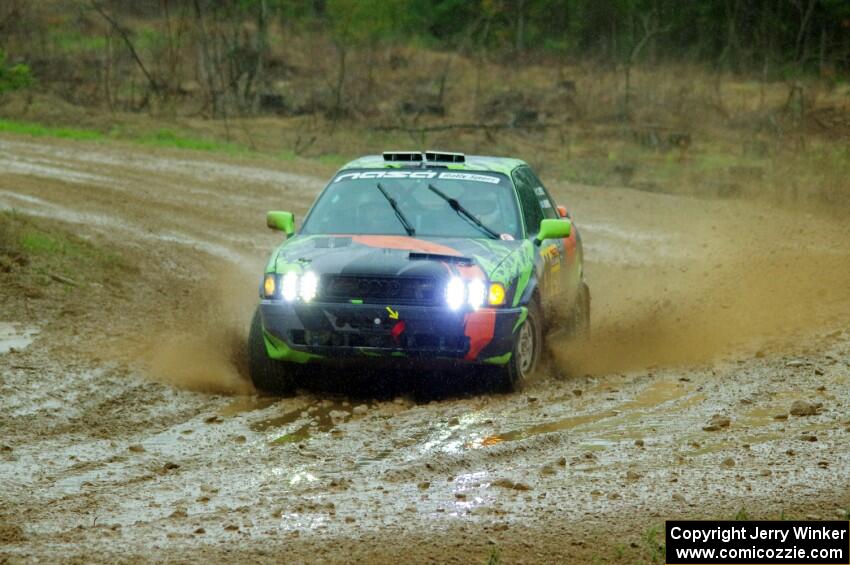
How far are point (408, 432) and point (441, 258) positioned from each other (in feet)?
5.11

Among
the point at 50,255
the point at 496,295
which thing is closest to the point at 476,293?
the point at 496,295

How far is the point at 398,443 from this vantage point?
8102 millimetres

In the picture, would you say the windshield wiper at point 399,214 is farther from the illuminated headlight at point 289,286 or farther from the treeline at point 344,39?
the treeline at point 344,39

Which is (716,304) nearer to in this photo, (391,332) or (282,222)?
(282,222)

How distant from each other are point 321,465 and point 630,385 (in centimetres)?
325

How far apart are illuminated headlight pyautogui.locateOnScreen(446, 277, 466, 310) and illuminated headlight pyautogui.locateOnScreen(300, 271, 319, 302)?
2.87ft

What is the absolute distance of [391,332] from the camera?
9430 mm

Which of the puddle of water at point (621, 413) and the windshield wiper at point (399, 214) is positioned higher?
the windshield wiper at point (399, 214)

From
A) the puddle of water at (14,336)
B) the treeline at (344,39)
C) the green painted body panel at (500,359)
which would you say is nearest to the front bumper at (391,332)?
the green painted body panel at (500,359)

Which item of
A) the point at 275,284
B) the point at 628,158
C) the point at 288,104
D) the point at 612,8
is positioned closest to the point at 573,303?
the point at 275,284

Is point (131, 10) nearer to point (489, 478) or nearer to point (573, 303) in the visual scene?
point (573, 303)

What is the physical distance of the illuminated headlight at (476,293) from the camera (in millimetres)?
9500

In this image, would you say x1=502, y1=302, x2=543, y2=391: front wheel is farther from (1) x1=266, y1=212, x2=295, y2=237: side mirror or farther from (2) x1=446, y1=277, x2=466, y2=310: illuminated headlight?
(1) x1=266, y1=212, x2=295, y2=237: side mirror

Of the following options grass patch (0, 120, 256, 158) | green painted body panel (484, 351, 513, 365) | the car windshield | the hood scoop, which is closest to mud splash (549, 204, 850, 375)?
the car windshield
